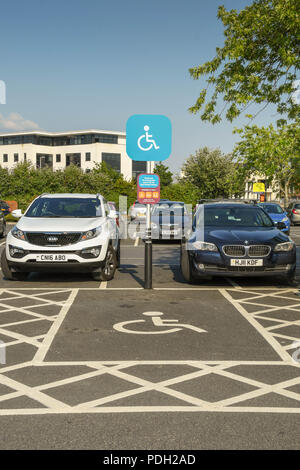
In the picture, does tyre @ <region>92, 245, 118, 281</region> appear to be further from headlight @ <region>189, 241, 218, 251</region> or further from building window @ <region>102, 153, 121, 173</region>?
building window @ <region>102, 153, 121, 173</region>

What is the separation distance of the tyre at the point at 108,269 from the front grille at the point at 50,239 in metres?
0.84

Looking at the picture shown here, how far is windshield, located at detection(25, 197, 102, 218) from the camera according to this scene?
11188 mm

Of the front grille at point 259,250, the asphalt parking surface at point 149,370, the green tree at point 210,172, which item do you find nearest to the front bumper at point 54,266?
the asphalt parking surface at point 149,370

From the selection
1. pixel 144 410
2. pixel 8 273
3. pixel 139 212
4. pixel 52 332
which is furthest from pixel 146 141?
pixel 139 212

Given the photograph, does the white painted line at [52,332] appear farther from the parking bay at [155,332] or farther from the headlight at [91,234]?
the headlight at [91,234]

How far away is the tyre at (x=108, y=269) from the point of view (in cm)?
1053

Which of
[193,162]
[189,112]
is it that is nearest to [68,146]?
[193,162]

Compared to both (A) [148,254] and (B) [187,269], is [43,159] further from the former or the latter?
(A) [148,254]

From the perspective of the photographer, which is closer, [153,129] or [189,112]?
[153,129]

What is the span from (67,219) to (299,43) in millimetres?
5418

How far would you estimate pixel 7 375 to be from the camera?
4875 mm

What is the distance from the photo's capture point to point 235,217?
1123cm

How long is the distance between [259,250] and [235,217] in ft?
5.39
